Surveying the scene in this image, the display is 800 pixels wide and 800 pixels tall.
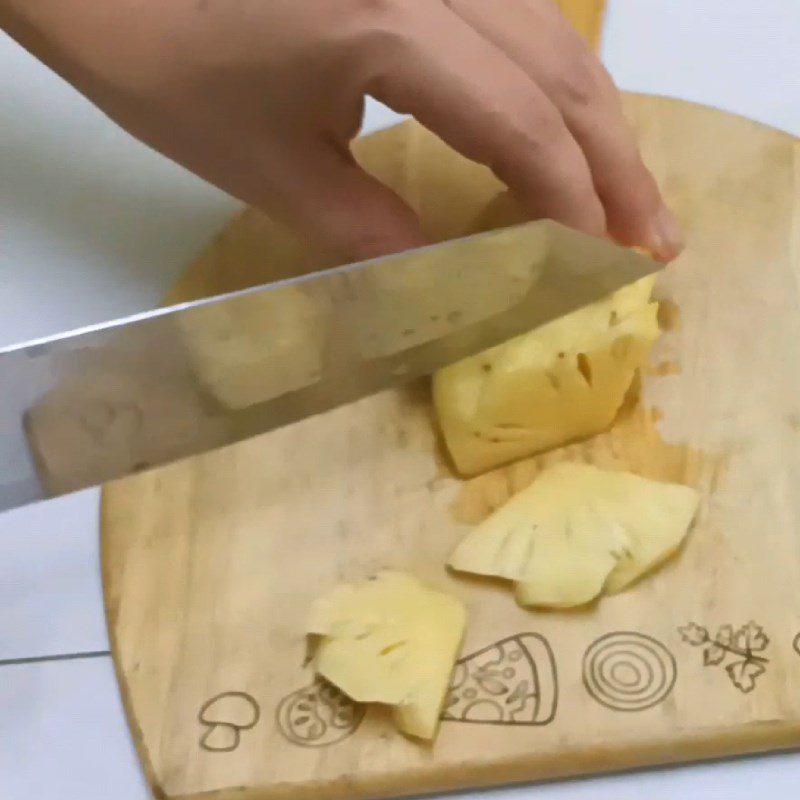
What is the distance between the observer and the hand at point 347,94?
0.86 m

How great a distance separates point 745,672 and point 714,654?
3 cm

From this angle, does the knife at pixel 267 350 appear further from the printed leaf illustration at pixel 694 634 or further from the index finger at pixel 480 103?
the printed leaf illustration at pixel 694 634

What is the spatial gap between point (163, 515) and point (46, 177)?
572mm

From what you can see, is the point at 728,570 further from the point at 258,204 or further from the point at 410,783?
the point at 258,204

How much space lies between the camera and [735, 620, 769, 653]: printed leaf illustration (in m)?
0.84

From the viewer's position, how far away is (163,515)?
0.96 m

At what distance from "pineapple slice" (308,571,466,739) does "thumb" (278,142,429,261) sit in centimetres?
32

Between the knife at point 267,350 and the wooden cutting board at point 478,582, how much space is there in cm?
8

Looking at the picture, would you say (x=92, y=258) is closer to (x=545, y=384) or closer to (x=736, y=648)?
(x=545, y=384)

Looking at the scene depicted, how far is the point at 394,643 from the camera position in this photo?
831 millimetres

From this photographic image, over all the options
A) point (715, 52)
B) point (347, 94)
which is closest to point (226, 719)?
point (347, 94)

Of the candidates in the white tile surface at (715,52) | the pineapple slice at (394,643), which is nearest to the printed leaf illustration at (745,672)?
the pineapple slice at (394,643)

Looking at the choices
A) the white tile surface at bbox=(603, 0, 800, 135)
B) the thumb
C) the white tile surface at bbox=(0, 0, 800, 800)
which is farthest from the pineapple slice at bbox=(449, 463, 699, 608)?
the white tile surface at bbox=(603, 0, 800, 135)

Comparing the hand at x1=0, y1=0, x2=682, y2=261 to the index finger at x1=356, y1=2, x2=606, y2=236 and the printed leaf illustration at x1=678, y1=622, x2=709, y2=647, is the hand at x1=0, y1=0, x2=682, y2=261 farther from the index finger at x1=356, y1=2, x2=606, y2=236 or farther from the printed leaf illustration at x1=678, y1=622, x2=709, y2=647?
the printed leaf illustration at x1=678, y1=622, x2=709, y2=647
